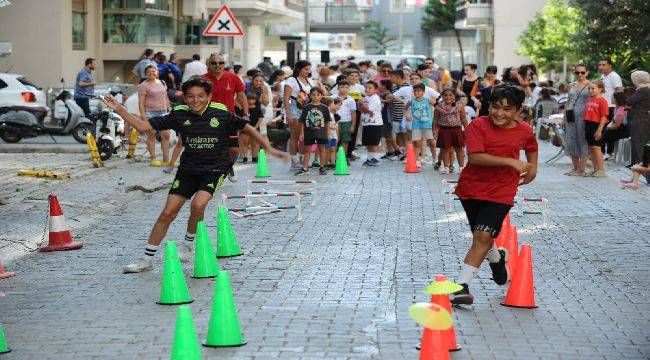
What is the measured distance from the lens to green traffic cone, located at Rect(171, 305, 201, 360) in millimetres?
6266

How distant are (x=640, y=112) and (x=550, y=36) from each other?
2676 centimetres

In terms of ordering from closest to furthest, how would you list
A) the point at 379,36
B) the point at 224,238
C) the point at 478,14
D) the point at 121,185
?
1. the point at 224,238
2. the point at 121,185
3. the point at 478,14
4. the point at 379,36

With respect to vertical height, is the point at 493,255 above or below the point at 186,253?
above

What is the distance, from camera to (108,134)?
2088cm

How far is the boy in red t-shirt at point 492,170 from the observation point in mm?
8523

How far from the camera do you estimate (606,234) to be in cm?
1248

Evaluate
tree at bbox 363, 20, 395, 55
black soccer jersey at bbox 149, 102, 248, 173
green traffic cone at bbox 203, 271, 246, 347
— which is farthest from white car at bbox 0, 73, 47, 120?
tree at bbox 363, 20, 395, 55

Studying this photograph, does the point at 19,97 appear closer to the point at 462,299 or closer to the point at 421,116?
the point at 421,116

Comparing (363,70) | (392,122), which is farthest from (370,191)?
(363,70)

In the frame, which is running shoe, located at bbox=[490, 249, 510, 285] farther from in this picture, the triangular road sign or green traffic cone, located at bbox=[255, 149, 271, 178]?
the triangular road sign

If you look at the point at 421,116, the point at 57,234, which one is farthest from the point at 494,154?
the point at 421,116

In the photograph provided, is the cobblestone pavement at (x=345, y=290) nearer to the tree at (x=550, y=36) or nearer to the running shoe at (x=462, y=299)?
the running shoe at (x=462, y=299)

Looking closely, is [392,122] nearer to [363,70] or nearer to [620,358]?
[363,70]

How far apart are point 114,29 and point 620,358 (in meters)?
35.3
